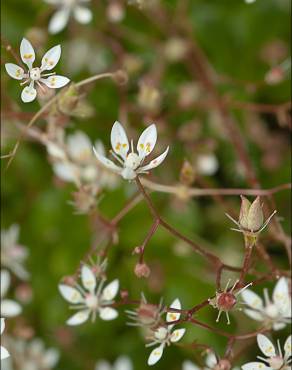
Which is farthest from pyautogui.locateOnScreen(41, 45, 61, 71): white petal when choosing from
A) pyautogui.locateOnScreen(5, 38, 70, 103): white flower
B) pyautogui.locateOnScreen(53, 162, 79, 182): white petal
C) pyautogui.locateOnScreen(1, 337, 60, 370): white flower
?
pyautogui.locateOnScreen(1, 337, 60, 370): white flower

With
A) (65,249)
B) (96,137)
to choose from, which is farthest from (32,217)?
(96,137)

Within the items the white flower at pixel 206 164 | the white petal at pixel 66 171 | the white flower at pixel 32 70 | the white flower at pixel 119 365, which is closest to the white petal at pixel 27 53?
the white flower at pixel 32 70

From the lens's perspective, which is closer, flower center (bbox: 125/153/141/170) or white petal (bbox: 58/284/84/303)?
flower center (bbox: 125/153/141/170)

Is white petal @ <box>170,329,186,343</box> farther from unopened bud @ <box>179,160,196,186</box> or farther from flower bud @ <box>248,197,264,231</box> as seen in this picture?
unopened bud @ <box>179,160,196,186</box>

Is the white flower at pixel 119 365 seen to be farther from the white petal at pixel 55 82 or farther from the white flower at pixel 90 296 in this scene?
the white petal at pixel 55 82

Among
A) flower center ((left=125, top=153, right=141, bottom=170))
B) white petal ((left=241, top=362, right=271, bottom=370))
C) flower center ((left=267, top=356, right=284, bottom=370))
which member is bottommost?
white petal ((left=241, top=362, right=271, bottom=370))

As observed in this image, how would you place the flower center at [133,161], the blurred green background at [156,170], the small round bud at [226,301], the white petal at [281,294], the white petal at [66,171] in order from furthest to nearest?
the blurred green background at [156,170] → the white petal at [66,171] → the white petal at [281,294] → the flower center at [133,161] → the small round bud at [226,301]

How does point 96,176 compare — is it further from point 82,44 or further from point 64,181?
point 82,44

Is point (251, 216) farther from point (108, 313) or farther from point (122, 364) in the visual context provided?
point (122, 364)
